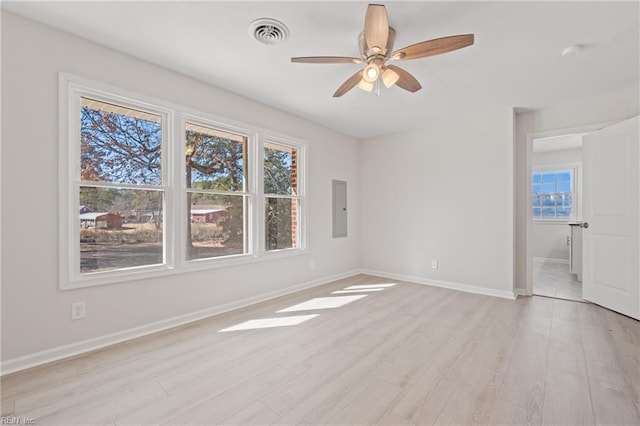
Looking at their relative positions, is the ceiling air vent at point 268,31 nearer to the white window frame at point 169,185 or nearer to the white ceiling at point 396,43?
the white ceiling at point 396,43

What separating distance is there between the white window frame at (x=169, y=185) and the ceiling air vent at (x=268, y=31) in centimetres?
121

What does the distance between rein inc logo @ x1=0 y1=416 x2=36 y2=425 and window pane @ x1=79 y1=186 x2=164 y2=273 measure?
107cm

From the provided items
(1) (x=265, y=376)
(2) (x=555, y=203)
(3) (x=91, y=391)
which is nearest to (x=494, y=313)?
(1) (x=265, y=376)

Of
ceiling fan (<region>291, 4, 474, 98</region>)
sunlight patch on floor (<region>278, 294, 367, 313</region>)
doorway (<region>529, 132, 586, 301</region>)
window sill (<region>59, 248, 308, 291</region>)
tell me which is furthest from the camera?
doorway (<region>529, 132, 586, 301</region>)

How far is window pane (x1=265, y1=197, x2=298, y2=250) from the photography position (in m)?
3.96

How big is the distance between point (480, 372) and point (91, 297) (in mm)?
3121

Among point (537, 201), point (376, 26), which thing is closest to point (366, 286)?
point (376, 26)

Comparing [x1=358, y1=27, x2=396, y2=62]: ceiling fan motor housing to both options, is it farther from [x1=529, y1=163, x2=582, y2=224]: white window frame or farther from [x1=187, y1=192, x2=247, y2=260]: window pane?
[x1=529, y1=163, x2=582, y2=224]: white window frame

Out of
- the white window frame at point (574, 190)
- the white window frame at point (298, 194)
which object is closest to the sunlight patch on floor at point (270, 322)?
the white window frame at point (298, 194)

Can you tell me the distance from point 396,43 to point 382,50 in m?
0.43

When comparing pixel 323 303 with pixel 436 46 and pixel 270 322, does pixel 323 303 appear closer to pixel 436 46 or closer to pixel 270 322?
pixel 270 322

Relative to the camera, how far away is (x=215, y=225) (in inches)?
132

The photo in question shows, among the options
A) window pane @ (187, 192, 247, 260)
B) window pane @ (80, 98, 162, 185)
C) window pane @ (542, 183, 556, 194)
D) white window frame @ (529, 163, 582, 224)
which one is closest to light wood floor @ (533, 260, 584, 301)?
white window frame @ (529, 163, 582, 224)

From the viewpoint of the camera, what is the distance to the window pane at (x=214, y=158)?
317cm
